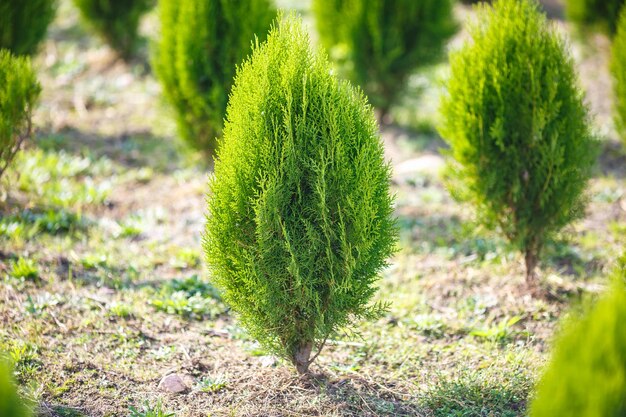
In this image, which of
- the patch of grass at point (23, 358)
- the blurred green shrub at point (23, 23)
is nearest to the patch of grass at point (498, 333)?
the patch of grass at point (23, 358)

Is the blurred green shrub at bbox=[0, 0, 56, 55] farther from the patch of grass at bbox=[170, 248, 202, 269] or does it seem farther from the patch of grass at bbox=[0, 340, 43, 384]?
the patch of grass at bbox=[0, 340, 43, 384]

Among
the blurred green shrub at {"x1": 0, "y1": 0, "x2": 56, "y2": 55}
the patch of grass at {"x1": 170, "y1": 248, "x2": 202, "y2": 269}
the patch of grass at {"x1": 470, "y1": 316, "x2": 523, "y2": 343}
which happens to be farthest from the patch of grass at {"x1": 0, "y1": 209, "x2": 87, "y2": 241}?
the patch of grass at {"x1": 470, "y1": 316, "x2": 523, "y2": 343}

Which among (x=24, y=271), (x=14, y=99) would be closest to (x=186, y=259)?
(x=24, y=271)

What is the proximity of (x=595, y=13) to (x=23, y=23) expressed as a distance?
24.4 feet

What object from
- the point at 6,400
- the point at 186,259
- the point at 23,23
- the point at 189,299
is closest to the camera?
the point at 6,400

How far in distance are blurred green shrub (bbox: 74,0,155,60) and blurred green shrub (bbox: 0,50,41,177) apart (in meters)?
4.78

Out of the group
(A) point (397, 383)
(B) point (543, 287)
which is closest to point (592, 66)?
(B) point (543, 287)

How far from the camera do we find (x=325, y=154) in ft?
11.3

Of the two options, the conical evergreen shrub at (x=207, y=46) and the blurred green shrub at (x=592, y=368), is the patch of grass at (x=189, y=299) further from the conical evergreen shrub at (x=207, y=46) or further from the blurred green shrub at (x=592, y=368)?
the blurred green shrub at (x=592, y=368)

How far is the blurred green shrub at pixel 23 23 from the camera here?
689cm

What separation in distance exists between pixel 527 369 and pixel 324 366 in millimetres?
1239

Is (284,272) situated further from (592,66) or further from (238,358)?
(592,66)

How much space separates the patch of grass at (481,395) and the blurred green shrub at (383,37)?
16.0 ft

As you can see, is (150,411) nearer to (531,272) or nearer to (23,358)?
(23,358)
